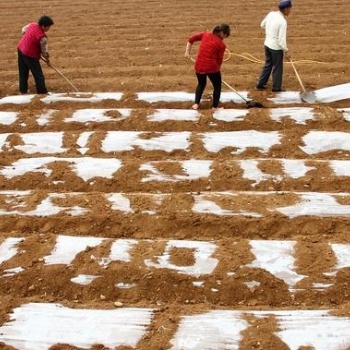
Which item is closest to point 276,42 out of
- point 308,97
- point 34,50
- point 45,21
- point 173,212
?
point 308,97

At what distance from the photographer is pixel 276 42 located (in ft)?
28.1

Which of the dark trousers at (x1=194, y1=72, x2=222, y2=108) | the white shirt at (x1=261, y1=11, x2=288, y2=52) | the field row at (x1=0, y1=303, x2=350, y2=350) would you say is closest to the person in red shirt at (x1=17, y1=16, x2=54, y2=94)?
the dark trousers at (x1=194, y1=72, x2=222, y2=108)

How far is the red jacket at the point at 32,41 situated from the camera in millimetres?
8805

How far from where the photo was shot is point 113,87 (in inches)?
377

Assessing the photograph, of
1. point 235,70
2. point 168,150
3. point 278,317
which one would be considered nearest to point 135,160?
point 168,150

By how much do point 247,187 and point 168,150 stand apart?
1.37 metres

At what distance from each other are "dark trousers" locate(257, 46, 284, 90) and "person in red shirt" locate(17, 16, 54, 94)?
138 inches

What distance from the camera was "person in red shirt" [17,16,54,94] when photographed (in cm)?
877

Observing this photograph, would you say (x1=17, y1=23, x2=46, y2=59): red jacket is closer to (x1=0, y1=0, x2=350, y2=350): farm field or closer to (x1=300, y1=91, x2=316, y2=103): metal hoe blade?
(x1=0, y1=0, x2=350, y2=350): farm field

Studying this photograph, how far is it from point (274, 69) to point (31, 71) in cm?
405

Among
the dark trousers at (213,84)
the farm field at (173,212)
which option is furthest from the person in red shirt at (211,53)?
the farm field at (173,212)

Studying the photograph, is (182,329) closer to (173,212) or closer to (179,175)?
(173,212)

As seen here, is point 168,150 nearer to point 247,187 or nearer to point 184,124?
point 184,124

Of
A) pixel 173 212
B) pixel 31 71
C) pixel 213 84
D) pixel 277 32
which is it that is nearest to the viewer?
pixel 173 212
